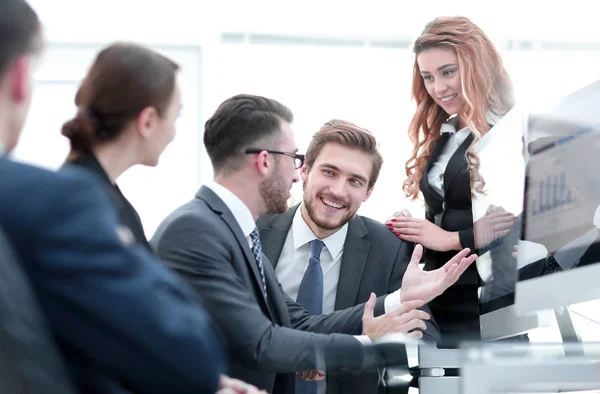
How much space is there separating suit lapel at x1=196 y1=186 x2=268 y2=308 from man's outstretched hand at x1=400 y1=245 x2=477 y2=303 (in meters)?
0.41

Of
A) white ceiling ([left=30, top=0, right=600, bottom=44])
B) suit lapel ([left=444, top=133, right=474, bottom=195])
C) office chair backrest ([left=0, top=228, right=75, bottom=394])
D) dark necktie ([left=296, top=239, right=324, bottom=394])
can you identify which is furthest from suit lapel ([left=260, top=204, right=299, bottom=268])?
white ceiling ([left=30, top=0, right=600, bottom=44])

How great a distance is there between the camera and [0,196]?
76 cm

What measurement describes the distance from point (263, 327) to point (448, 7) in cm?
337

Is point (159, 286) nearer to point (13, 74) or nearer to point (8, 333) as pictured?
point (8, 333)

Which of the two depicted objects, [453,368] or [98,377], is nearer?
[98,377]

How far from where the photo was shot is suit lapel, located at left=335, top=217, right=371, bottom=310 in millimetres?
2346

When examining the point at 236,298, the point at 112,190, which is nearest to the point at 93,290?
the point at 112,190

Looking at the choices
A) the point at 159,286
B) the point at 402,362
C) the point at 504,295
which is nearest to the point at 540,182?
the point at 504,295

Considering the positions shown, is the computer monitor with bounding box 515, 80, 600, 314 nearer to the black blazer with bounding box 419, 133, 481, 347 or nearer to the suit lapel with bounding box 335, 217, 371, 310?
the black blazer with bounding box 419, 133, 481, 347

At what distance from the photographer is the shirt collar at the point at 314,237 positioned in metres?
2.48

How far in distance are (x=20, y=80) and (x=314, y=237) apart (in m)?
1.67

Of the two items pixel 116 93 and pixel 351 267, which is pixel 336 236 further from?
pixel 116 93

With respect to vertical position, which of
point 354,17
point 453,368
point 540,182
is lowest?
point 453,368

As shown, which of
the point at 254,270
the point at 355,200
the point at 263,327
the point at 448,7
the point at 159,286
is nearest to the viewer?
the point at 159,286
